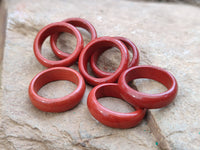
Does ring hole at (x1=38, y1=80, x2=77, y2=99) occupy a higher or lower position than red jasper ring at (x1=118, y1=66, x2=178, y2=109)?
lower

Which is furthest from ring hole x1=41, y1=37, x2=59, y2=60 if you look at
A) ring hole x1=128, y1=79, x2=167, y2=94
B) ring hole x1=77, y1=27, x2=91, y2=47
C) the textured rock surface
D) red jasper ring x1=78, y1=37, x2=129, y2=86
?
ring hole x1=128, y1=79, x2=167, y2=94

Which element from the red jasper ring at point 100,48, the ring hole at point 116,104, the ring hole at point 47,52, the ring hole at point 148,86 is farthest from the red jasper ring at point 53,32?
the ring hole at point 148,86

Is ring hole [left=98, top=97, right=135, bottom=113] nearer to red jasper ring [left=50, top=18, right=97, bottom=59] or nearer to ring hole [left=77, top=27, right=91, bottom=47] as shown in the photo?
red jasper ring [left=50, top=18, right=97, bottom=59]

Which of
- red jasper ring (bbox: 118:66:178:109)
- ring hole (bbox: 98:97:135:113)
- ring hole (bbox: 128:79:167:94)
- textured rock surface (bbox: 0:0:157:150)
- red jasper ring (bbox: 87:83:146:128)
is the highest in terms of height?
red jasper ring (bbox: 118:66:178:109)

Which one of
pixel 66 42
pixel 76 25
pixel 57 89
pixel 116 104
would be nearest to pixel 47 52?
pixel 66 42

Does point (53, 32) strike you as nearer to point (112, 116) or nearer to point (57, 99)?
point (57, 99)

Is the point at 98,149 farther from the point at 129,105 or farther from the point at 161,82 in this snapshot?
the point at 161,82
